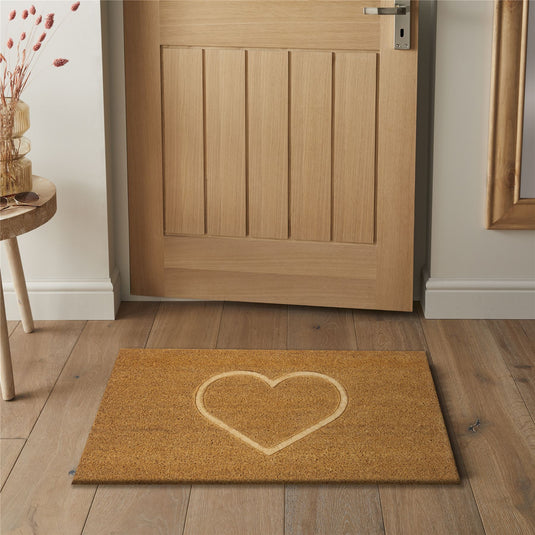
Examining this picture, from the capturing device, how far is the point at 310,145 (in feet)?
9.22

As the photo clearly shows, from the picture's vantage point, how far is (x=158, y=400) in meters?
2.34

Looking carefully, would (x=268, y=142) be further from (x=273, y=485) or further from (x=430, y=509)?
(x=430, y=509)

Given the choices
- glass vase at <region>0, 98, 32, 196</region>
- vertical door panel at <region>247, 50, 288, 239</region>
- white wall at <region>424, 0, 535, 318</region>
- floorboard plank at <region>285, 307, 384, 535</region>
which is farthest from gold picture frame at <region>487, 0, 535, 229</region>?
glass vase at <region>0, 98, 32, 196</region>

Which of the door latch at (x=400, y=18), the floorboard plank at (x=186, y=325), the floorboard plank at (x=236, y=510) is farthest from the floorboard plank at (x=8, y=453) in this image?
the door latch at (x=400, y=18)

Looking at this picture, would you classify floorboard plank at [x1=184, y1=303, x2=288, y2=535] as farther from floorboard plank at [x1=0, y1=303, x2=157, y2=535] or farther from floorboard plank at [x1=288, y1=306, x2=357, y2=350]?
floorboard plank at [x1=288, y1=306, x2=357, y2=350]

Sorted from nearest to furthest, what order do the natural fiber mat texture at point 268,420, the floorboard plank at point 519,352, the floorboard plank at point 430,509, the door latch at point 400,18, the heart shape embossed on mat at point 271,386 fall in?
1. the floorboard plank at point 430,509
2. the natural fiber mat texture at point 268,420
3. the heart shape embossed on mat at point 271,386
4. the floorboard plank at point 519,352
5. the door latch at point 400,18

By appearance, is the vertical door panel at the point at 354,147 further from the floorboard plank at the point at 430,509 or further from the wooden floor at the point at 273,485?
the floorboard plank at the point at 430,509

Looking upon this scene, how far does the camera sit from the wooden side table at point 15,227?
2.22 meters

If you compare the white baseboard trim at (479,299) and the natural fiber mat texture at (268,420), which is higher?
the white baseboard trim at (479,299)

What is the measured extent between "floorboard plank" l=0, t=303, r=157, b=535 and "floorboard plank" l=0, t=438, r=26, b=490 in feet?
0.05

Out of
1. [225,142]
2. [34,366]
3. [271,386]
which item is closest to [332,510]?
[271,386]

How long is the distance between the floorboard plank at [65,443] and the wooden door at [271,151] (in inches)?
11.9

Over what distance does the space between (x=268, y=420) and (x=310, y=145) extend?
993 millimetres

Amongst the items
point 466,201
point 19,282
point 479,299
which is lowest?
point 479,299
